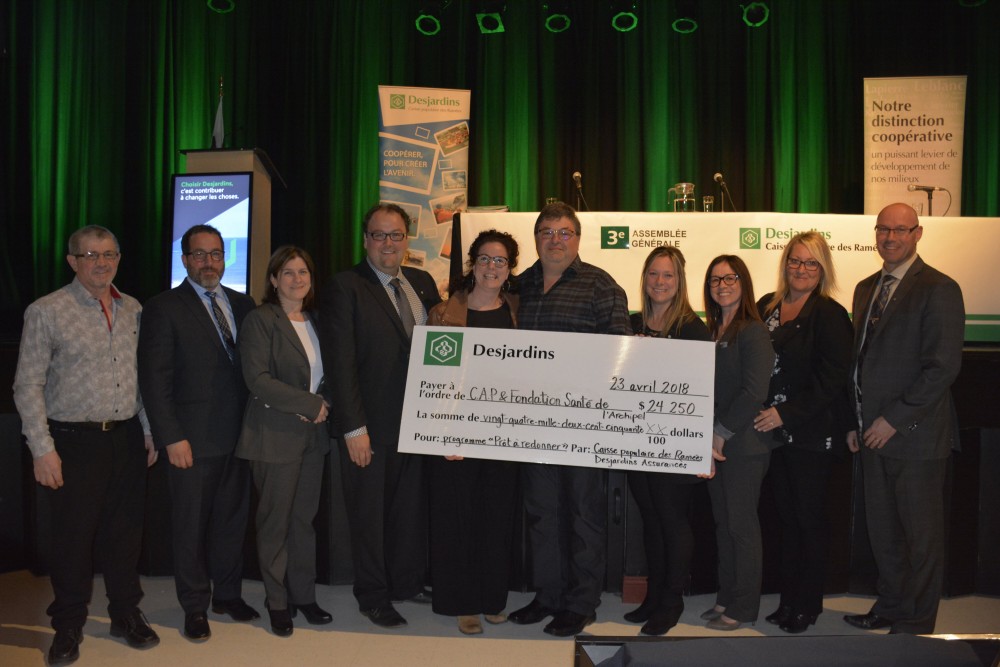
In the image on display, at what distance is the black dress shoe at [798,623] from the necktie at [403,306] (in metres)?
1.85

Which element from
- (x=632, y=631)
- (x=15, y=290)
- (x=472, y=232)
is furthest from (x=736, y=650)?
(x=15, y=290)

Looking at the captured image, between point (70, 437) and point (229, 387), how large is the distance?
0.55m

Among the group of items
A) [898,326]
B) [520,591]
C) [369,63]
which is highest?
[369,63]

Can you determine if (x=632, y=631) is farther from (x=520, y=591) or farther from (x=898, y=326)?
(x=898, y=326)

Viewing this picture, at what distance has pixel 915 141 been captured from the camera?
618 cm

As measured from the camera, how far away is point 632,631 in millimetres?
2914

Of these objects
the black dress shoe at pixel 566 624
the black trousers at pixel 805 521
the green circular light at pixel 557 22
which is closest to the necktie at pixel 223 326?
the black dress shoe at pixel 566 624

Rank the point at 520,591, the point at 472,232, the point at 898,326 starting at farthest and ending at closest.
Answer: the point at 472,232
the point at 520,591
the point at 898,326

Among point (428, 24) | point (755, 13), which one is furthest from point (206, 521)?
point (755, 13)

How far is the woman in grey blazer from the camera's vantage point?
2762 millimetres

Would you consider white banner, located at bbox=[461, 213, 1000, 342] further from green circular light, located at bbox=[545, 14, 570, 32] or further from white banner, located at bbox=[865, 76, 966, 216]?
green circular light, located at bbox=[545, 14, 570, 32]

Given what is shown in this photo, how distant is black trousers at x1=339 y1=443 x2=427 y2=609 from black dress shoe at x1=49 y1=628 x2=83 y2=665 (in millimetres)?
998

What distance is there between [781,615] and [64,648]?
2.68 meters

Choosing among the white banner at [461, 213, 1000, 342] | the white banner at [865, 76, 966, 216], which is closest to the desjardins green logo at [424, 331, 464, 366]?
the white banner at [461, 213, 1000, 342]
